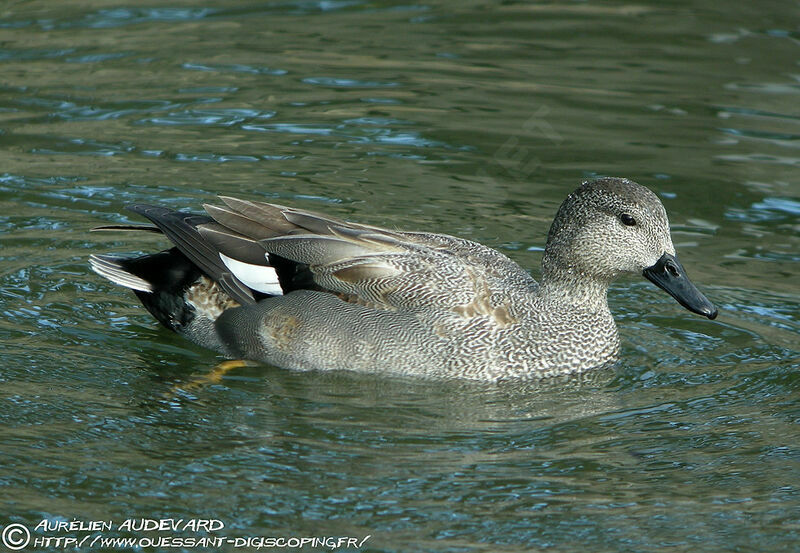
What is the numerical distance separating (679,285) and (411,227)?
245cm

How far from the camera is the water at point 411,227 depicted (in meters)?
5.41

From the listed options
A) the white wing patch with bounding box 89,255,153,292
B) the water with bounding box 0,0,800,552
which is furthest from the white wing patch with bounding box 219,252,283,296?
the white wing patch with bounding box 89,255,153,292

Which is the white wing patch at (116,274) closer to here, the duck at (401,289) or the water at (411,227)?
the duck at (401,289)

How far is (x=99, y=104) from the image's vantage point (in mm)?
11125

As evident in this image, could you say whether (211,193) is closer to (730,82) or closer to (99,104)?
(99,104)

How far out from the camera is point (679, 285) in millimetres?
6828

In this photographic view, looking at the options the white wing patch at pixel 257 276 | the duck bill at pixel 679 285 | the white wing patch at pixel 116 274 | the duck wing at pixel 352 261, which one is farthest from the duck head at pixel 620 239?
the white wing patch at pixel 116 274

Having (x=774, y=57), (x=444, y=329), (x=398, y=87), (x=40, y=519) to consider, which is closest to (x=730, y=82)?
(x=774, y=57)

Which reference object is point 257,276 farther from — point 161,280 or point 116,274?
point 116,274

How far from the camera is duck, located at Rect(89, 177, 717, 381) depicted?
22.2 ft

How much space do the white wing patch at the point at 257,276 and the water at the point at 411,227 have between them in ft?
1.53

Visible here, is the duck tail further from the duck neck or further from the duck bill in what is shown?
the duck bill

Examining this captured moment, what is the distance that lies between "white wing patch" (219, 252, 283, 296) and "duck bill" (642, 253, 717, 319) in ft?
6.65

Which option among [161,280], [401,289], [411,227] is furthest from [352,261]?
[411,227]
